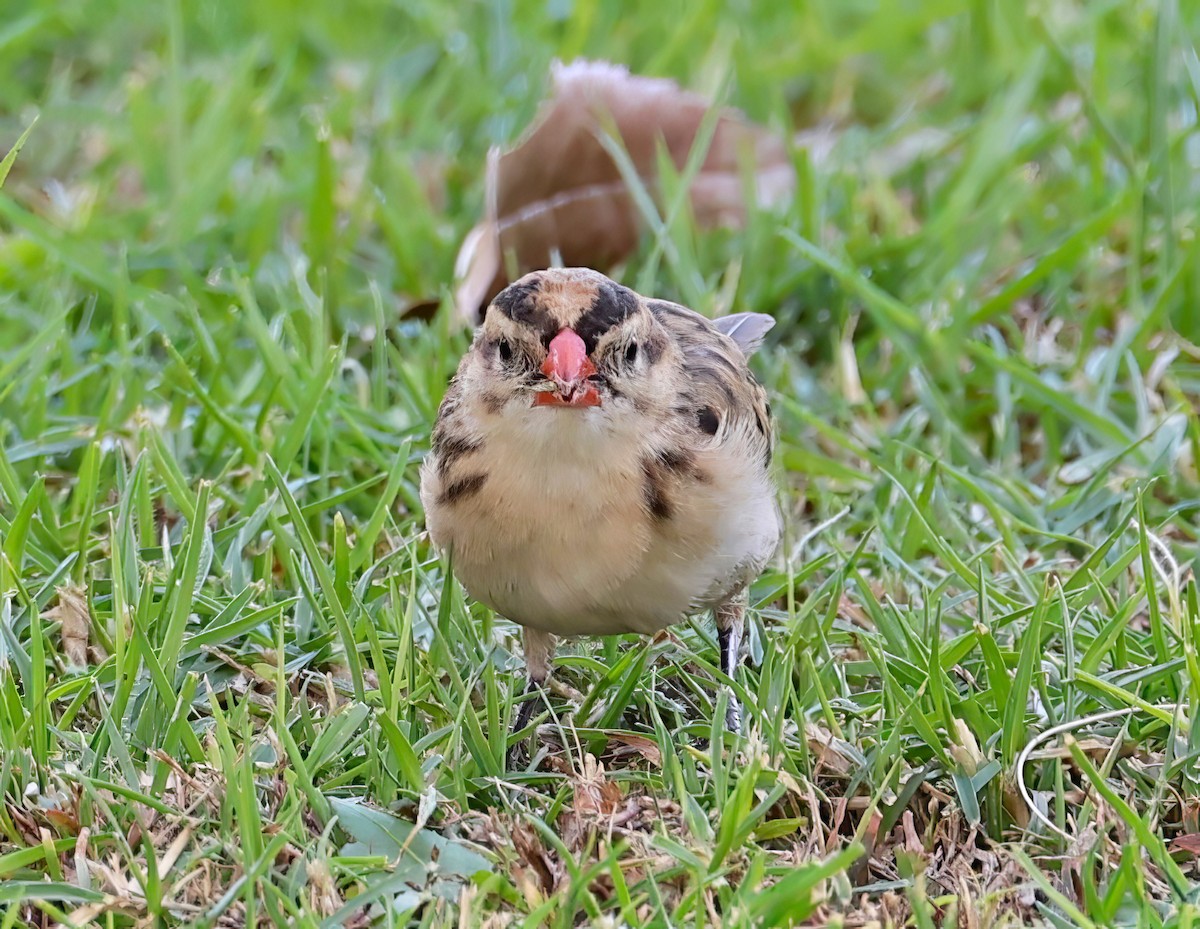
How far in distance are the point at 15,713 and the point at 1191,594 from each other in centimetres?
230

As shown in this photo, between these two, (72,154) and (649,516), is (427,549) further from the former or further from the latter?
(72,154)

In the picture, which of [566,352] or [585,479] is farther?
[585,479]

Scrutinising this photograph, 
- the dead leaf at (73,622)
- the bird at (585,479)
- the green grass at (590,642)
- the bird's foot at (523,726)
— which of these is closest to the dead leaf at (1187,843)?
the green grass at (590,642)

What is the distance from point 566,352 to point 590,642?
1046 millimetres

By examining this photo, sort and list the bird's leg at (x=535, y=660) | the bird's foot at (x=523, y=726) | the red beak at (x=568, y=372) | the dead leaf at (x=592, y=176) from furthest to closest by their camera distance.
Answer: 1. the dead leaf at (x=592, y=176)
2. the bird's leg at (x=535, y=660)
3. the bird's foot at (x=523, y=726)
4. the red beak at (x=568, y=372)

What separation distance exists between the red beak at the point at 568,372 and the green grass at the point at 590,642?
24.1 inches

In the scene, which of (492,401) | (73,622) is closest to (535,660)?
(492,401)

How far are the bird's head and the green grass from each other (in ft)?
1.79

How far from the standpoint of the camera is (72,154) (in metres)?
6.02

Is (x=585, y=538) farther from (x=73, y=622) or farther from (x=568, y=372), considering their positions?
(x=73, y=622)

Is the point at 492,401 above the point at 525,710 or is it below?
above

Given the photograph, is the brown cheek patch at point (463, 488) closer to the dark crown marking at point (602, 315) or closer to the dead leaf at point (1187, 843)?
the dark crown marking at point (602, 315)

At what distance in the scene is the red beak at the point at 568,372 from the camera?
3053 millimetres

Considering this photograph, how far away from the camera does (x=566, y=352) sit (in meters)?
3.06
